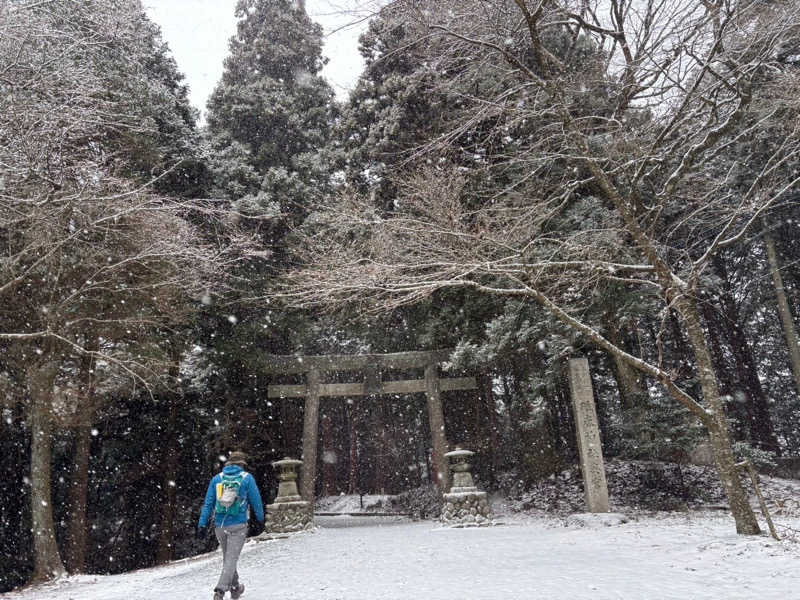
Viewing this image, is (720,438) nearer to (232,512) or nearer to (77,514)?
(232,512)

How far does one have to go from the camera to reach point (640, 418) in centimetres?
854

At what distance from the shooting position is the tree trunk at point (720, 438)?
506 cm

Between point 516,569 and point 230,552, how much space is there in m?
2.33

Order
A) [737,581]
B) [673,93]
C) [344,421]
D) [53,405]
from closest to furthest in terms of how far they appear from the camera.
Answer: [737,581] → [673,93] → [53,405] → [344,421]

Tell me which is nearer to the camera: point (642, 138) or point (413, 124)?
point (642, 138)

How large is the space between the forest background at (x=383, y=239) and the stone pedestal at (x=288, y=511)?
2.23 m

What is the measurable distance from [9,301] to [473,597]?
8124mm

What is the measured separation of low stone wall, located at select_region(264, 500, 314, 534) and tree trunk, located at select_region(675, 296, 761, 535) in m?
6.68

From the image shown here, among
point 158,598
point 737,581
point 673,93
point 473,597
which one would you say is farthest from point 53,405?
point 673,93

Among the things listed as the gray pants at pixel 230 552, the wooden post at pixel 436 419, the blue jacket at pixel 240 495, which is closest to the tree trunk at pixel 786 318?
the wooden post at pixel 436 419

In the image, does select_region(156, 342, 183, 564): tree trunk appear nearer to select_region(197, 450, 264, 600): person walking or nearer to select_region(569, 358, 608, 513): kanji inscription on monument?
select_region(197, 450, 264, 600): person walking

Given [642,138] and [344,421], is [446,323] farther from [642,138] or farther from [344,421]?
[344,421]

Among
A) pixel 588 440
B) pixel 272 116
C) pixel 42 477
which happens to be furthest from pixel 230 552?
pixel 272 116

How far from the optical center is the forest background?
561cm
